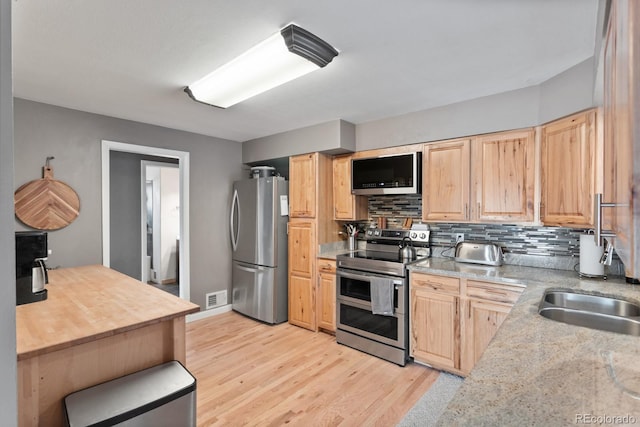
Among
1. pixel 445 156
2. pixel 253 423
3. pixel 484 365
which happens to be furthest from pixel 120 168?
pixel 484 365

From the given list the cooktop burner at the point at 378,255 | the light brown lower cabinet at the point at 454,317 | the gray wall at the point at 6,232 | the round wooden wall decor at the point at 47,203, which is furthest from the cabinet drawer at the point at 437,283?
the round wooden wall decor at the point at 47,203

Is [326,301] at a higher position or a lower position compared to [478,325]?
lower

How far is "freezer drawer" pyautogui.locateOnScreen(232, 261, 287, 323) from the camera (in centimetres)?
371

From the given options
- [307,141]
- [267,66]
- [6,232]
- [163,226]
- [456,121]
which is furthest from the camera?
[163,226]

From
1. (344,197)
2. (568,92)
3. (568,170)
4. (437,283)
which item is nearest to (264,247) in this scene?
(344,197)

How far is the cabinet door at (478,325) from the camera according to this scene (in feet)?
7.54

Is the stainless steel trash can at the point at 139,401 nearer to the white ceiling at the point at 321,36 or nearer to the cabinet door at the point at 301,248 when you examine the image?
the white ceiling at the point at 321,36

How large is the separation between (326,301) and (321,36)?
2602 mm

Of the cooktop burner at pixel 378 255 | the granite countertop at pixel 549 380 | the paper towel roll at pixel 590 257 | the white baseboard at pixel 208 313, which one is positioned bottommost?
the white baseboard at pixel 208 313

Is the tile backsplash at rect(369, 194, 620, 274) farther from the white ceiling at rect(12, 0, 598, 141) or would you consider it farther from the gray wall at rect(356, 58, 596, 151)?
the white ceiling at rect(12, 0, 598, 141)

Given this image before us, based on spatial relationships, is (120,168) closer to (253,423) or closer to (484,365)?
(253,423)

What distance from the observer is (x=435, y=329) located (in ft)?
8.54

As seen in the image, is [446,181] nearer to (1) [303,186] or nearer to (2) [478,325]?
(2) [478,325]

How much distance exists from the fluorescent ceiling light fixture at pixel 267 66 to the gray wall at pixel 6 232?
4.19ft
